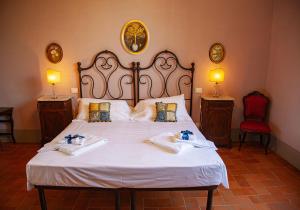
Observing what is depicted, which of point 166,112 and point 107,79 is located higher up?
point 107,79

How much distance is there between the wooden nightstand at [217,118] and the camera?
375cm

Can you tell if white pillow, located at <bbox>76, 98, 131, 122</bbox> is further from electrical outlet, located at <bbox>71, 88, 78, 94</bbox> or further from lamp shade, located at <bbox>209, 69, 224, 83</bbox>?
lamp shade, located at <bbox>209, 69, 224, 83</bbox>

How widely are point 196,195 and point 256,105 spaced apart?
2175mm

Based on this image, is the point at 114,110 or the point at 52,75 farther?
Answer: the point at 52,75

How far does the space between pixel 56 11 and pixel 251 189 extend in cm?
407

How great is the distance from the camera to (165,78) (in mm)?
4016

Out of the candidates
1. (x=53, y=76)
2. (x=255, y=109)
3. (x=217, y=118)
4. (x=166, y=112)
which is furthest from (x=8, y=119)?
(x=255, y=109)

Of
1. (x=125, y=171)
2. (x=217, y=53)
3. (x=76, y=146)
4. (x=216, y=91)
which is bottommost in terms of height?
(x=125, y=171)

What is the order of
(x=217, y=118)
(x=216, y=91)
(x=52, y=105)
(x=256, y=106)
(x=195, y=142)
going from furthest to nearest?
(x=216, y=91) < (x=256, y=106) < (x=217, y=118) < (x=52, y=105) < (x=195, y=142)

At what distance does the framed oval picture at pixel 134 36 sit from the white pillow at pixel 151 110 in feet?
3.22

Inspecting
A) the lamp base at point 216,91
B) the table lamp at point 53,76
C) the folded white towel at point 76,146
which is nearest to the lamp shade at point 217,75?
the lamp base at point 216,91

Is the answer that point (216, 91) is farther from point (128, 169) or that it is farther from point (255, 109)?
point (128, 169)

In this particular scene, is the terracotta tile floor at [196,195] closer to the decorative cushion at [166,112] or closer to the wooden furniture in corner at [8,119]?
the wooden furniture in corner at [8,119]

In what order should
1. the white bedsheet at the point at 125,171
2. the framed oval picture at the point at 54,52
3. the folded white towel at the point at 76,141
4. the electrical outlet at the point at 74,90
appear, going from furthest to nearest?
the electrical outlet at the point at 74,90, the framed oval picture at the point at 54,52, the folded white towel at the point at 76,141, the white bedsheet at the point at 125,171
